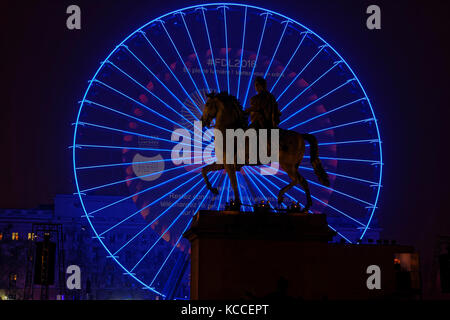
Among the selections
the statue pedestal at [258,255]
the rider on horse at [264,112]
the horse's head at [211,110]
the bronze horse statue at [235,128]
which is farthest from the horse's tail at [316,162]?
the horse's head at [211,110]

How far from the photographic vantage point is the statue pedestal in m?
9.17

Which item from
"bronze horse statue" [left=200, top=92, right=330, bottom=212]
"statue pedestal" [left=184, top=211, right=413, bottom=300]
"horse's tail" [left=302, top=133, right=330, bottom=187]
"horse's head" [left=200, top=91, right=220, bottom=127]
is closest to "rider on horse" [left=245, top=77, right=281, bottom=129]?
"bronze horse statue" [left=200, top=92, right=330, bottom=212]

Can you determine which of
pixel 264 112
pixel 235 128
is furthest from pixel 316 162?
pixel 235 128

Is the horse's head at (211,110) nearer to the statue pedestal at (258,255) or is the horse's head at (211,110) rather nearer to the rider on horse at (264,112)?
the rider on horse at (264,112)

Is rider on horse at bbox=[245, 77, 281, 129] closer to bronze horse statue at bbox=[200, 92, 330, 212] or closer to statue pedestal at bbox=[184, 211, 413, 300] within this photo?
bronze horse statue at bbox=[200, 92, 330, 212]

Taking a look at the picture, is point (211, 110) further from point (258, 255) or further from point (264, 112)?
point (258, 255)

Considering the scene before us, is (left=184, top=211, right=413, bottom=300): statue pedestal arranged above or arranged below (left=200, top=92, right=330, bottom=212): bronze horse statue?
below

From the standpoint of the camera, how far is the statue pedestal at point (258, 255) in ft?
30.1

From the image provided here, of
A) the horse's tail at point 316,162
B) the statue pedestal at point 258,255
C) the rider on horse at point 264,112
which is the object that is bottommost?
the statue pedestal at point 258,255

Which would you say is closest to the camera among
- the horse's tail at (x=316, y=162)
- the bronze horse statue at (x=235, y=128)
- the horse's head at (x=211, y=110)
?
the bronze horse statue at (x=235, y=128)

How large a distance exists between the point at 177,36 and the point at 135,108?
222cm

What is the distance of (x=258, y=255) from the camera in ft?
30.6
